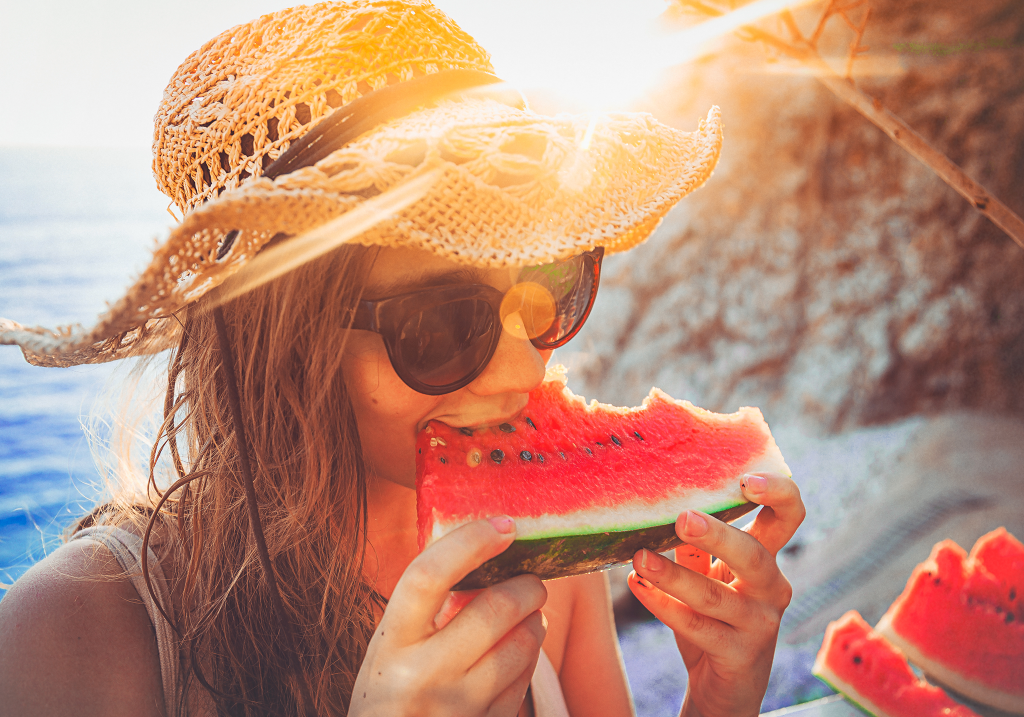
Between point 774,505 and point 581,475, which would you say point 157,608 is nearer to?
point 581,475

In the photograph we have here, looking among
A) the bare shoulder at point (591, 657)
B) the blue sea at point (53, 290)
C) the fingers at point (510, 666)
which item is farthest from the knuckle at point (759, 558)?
the blue sea at point (53, 290)

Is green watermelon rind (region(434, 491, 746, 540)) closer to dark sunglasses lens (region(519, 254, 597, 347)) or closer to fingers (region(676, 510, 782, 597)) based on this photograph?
fingers (region(676, 510, 782, 597))

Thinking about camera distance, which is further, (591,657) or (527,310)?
(591,657)

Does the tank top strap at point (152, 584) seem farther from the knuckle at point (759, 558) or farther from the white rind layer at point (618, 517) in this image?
the knuckle at point (759, 558)

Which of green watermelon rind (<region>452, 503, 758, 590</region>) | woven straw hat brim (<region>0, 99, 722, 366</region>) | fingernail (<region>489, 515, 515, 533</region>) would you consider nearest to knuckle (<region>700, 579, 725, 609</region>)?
green watermelon rind (<region>452, 503, 758, 590</region>)

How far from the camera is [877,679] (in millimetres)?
2492

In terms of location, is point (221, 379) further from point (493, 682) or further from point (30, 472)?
point (30, 472)

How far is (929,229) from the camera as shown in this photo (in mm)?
5309

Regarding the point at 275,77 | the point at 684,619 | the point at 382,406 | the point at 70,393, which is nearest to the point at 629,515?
the point at 684,619

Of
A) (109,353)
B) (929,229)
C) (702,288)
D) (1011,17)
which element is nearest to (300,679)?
(109,353)

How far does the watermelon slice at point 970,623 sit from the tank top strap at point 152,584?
306cm

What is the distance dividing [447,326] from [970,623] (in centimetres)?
302

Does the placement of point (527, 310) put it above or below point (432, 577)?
above

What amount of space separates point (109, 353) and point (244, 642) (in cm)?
81
